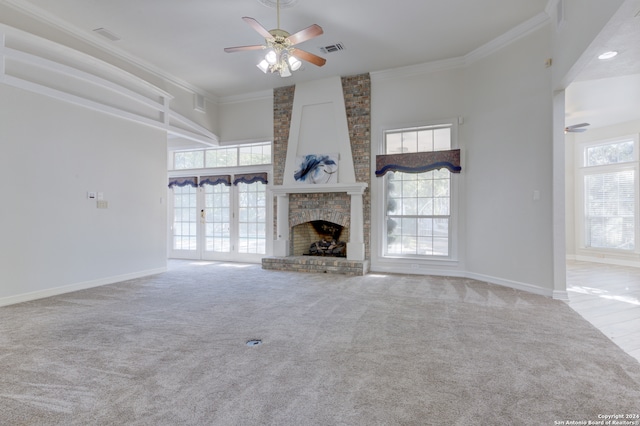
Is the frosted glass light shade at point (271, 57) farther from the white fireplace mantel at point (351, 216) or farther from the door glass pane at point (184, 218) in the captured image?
the door glass pane at point (184, 218)

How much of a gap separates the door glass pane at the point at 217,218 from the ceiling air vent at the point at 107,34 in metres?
3.54

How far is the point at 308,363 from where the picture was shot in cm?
244

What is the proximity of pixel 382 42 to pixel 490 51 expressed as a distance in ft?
5.73

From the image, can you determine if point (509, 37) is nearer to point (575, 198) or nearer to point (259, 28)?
point (259, 28)

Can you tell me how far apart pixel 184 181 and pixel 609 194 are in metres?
9.95

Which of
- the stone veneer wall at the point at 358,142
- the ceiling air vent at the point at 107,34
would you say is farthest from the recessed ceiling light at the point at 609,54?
the ceiling air vent at the point at 107,34

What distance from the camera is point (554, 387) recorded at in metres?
2.10

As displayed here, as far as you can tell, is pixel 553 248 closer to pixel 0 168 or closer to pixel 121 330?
pixel 121 330

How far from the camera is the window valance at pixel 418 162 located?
5.77m

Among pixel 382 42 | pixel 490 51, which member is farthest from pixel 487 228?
pixel 382 42

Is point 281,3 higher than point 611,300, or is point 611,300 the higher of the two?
point 281,3

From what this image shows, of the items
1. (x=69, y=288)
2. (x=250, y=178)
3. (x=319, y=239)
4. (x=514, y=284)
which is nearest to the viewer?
(x=69, y=288)

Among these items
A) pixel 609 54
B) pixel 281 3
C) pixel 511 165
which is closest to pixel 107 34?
pixel 281 3

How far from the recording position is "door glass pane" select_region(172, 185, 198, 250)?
8.12 metres
